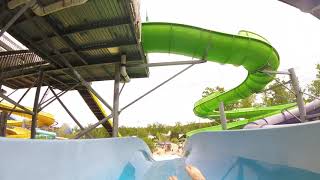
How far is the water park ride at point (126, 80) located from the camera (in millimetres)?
2059

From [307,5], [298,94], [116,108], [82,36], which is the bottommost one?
[116,108]

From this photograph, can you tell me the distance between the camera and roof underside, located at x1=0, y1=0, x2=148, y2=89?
5.66 m

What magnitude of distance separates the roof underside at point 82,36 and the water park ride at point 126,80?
2 centimetres

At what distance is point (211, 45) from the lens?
25.8ft

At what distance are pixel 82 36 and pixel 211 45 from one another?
3535mm

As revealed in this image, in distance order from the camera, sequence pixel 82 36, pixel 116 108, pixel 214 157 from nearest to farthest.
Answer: pixel 214 157, pixel 82 36, pixel 116 108

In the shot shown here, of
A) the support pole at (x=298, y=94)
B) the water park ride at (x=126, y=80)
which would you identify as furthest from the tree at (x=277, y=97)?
the support pole at (x=298, y=94)

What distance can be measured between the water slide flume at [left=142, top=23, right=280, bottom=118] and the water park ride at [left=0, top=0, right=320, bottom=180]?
3cm

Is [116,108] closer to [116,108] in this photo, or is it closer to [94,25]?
[116,108]

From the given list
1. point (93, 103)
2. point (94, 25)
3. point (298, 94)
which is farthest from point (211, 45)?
point (93, 103)

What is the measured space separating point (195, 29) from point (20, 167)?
656 cm

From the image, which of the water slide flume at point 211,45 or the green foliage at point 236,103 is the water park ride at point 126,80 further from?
the green foliage at point 236,103

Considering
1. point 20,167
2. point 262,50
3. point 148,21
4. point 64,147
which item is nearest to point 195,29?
point 148,21

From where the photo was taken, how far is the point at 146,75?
9.76 meters
